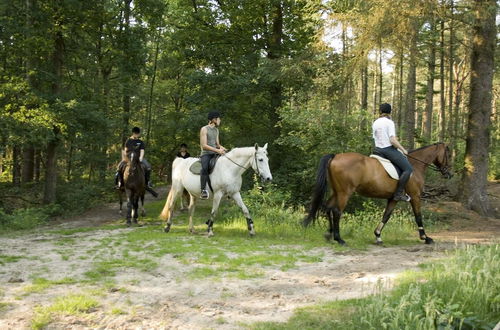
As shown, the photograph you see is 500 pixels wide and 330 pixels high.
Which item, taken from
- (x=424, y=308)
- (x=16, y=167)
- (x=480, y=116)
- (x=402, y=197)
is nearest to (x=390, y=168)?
(x=402, y=197)

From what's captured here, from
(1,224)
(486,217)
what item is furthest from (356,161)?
(1,224)

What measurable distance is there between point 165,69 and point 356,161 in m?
22.0

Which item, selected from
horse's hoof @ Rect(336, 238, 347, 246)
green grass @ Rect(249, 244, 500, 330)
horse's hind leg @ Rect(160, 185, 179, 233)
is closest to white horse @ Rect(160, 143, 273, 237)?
horse's hind leg @ Rect(160, 185, 179, 233)

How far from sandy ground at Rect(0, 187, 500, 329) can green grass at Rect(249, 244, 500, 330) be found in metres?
0.28

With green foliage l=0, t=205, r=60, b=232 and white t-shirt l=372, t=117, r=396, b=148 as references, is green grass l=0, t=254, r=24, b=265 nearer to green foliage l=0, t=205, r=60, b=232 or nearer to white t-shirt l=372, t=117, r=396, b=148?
green foliage l=0, t=205, r=60, b=232

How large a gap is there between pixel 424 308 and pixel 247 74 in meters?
13.1

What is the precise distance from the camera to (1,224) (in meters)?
12.0

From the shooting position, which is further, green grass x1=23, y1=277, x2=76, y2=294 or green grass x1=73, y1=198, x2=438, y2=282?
green grass x1=73, y1=198, x2=438, y2=282

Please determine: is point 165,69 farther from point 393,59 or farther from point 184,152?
point 393,59

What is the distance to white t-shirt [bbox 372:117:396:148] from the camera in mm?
8336

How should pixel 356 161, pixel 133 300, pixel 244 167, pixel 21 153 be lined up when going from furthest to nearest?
pixel 21 153
pixel 244 167
pixel 356 161
pixel 133 300

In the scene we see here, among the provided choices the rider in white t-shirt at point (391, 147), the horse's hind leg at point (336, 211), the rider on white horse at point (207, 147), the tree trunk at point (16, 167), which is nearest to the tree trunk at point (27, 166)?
the tree trunk at point (16, 167)

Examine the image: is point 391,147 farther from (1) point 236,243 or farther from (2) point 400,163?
(1) point 236,243

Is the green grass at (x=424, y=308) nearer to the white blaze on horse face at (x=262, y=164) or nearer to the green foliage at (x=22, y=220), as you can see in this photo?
the white blaze on horse face at (x=262, y=164)
